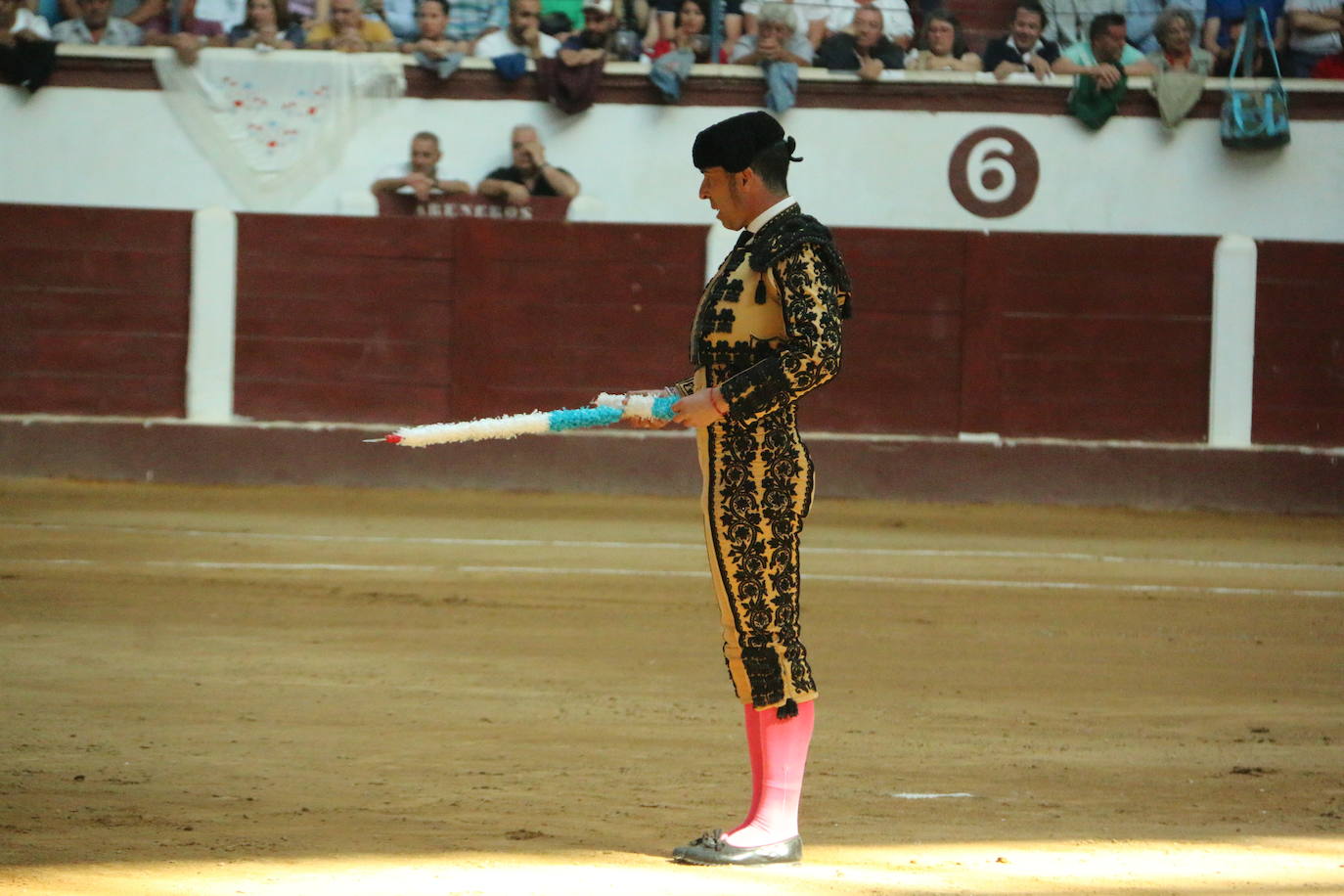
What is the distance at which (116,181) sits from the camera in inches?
402

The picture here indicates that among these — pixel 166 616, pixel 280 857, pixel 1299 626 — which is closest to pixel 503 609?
pixel 166 616

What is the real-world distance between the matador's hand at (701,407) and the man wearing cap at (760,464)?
0.04 meters

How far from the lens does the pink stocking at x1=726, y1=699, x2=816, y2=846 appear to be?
9.82 feet

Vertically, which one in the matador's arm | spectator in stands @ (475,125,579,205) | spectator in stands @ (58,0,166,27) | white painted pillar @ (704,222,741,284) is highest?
spectator in stands @ (58,0,166,27)

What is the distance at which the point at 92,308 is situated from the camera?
10.2 meters

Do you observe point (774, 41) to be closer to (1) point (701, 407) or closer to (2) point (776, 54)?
(2) point (776, 54)

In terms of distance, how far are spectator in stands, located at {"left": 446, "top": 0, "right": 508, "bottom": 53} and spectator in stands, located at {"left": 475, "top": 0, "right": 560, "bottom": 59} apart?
0.30ft

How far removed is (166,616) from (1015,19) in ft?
20.7

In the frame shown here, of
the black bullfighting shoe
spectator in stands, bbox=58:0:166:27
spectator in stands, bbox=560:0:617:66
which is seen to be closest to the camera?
the black bullfighting shoe

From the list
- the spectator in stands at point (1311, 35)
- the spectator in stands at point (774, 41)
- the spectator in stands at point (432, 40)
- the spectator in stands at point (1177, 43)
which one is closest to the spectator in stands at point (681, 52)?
the spectator in stands at point (774, 41)

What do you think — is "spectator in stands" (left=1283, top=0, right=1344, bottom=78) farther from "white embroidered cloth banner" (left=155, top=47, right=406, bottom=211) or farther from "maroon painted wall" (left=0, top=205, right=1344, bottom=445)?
"white embroidered cloth banner" (left=155, top=47, right=406, bottom=211)

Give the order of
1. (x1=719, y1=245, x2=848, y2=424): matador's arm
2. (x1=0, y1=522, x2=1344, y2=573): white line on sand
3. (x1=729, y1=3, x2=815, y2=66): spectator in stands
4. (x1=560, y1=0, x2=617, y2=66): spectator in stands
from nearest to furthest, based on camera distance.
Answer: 1. (x1=719, y1=245, x2=848, y2=424): matador's arm
2. (x1=0, y1=522, x2=1344, y2=573): white line on sand
3. (x1=560, y1=0, x2=617, y2=66): spectator in stands
4. (x1=729, y1=3, x2=815, y2=66): spectator in stands

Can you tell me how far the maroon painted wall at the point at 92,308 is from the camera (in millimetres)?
10125

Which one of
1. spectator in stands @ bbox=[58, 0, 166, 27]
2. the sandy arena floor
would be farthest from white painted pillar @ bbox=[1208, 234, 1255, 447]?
spectator in stands @ bbox=[58, 0, 166, 27]
